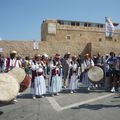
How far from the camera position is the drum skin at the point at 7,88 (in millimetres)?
9117

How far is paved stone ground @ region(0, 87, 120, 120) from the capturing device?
9.05m

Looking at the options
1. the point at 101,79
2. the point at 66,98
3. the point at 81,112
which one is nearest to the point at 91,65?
the point at 101,79

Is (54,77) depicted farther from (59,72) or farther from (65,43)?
(65,43)

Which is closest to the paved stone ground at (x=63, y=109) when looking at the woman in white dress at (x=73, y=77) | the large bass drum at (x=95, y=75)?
the large bass drum at (x=95, y=75)

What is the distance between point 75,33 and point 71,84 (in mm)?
53817

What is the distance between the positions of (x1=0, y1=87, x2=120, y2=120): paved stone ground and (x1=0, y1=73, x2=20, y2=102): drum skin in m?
0.50

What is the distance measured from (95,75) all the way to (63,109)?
4.90m

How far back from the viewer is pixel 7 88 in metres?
9.42

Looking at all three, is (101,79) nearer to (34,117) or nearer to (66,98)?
(66,98)

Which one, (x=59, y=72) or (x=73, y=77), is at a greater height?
(x=59, y=72)

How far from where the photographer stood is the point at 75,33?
68.1 meters

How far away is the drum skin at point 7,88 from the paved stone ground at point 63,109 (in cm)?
50

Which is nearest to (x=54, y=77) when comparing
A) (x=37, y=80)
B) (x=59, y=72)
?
(x=59, y=72)

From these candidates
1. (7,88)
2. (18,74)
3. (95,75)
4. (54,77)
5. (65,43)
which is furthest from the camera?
(65,43)
